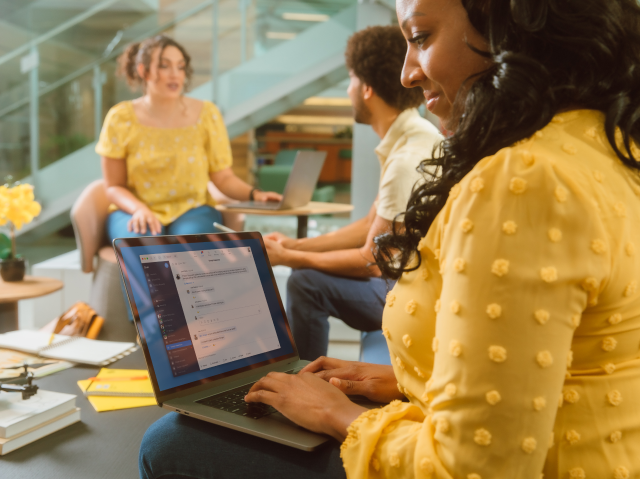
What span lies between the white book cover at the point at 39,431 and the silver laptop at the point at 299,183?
1.63 meters

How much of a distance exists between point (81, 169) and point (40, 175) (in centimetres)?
35

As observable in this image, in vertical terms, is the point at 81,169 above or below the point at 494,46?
below

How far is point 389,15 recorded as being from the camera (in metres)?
3.98

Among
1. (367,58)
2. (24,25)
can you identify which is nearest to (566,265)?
(367,58)

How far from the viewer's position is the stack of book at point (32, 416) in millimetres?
902

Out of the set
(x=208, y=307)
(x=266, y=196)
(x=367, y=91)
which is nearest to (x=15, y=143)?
(x=266, y=196)

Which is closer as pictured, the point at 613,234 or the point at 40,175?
the point at 613,234

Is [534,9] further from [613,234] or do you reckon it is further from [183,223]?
[183,223]

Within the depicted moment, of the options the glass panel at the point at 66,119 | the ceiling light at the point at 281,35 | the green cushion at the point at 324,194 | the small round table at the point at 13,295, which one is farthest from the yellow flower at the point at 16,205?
the green cushion at the point at 324,194

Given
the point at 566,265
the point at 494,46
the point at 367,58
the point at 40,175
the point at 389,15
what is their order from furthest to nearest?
the point at 40,175 → the point at 389,15 → the point at 367,58 → the point at 494,46 → the point at 566,265

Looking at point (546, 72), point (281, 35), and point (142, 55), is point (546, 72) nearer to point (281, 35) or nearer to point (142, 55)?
point (142, 55)

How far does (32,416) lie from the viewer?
36.9 inches

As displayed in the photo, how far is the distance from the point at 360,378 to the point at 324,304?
1.00 m

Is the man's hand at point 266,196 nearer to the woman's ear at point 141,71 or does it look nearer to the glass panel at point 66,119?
the woman's ear at point 141,71
